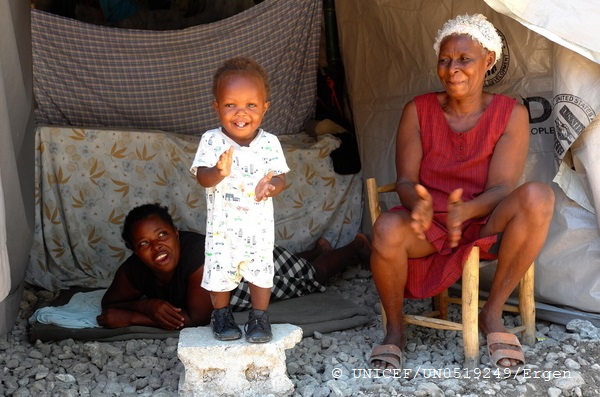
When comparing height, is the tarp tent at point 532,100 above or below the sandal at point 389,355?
above

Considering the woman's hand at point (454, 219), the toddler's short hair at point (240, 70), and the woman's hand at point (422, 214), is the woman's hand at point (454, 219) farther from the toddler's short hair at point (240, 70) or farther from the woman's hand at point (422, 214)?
the toddler's short hair at point (240, 70)

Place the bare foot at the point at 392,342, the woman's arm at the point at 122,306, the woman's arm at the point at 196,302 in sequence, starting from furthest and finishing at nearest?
the woman's arm at the point at 122,306 < the woman's arm at the point at 196,302 < the bare foot at the point at 392,342

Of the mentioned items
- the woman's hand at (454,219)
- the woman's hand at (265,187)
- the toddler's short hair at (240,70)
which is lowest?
the woman's hand at (454,219)

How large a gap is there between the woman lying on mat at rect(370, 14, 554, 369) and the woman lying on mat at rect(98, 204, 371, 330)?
0.93 meters

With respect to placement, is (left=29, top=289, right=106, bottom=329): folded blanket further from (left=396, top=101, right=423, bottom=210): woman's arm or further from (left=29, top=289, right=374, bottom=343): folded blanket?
(left=396, top=101, right=423, bottom=210): woman's arm

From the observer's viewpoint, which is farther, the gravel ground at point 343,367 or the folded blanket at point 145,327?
the folded blanket at point 145,327

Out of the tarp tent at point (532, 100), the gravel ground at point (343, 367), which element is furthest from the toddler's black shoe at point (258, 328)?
the tarp tent at point (532, 100)

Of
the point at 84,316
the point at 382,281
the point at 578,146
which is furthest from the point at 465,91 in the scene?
the point at 84,316

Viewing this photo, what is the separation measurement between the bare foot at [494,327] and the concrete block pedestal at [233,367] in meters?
0.81

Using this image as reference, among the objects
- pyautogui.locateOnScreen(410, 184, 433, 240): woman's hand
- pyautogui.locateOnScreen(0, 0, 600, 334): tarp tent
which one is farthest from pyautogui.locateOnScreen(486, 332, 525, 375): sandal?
pyautogui.locateOnScreen(0, 0, 600, 334): tarp tent

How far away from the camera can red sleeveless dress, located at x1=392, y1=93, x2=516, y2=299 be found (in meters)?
3.02

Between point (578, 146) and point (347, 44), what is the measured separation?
204 centimetres

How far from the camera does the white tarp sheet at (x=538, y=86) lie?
2.83 metres

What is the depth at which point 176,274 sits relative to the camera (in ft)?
11.9
